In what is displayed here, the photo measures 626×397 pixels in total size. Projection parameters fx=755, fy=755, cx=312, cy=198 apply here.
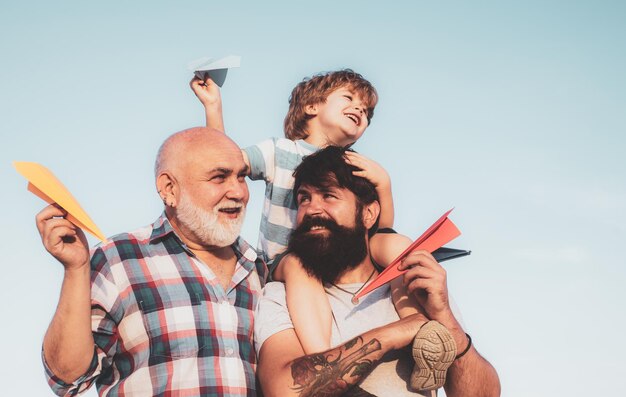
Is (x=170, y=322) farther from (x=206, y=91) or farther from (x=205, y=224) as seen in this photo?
(x=206, y=91)

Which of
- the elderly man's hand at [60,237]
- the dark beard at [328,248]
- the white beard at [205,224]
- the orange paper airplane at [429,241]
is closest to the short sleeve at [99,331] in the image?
the elderly man's hand at [60,237]

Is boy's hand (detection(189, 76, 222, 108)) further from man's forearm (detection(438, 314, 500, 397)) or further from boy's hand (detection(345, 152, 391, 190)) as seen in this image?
man's forearm (detection(438, 314, 500, 397))

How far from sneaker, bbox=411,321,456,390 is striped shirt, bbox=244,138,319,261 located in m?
1.81

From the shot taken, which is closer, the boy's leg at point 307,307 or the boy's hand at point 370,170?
the boy's leg at point 307,307

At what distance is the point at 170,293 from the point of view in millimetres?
4977

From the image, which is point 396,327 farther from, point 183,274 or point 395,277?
point 183,274

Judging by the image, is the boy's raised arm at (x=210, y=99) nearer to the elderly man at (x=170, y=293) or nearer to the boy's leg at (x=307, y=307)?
the elderly man at (x=170, y=293)

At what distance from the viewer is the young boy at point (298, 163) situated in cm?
487

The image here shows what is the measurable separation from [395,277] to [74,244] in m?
1.99

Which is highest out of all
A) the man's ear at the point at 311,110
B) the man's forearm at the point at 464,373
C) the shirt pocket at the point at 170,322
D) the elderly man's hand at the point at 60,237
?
the man's ear at the point at 311,110

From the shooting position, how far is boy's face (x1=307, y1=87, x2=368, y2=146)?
670cm

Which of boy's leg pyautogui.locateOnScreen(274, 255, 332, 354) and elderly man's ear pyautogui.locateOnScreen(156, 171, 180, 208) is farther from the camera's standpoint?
elderly man's ear pyautogui.locateOnScreen(156, 171, 180, 208)

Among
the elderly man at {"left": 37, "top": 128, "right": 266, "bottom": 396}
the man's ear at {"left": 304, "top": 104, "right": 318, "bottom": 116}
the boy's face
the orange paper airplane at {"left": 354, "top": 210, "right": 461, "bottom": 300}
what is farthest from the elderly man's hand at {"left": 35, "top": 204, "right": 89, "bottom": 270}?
the man's ear at {"left": 304, "top": 104, "right": 318, "bottom": 116}

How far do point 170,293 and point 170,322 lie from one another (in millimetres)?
203
